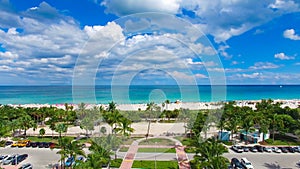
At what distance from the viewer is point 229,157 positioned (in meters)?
24.5

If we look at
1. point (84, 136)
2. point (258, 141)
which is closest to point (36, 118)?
point (84, 136)

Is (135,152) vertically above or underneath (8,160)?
above

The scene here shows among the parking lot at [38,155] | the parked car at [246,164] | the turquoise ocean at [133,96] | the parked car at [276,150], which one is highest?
the turquoise ocean at [133,96]

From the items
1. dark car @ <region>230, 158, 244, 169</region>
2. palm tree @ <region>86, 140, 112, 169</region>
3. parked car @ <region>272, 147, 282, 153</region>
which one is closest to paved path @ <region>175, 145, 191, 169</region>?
dark car @ <region>230, 158, 244, 169</region>

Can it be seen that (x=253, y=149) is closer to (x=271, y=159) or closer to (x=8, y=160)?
(x=271, y=159)

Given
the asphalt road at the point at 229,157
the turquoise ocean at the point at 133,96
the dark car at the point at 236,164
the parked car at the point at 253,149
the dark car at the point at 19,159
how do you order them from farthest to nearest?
the parked car at the point at 253,149
the turquoise ocean at the point at 133,96
the dark car at the point at 19,159
the asphalt road at the point at 229,157
the dark car at the point at 236,164

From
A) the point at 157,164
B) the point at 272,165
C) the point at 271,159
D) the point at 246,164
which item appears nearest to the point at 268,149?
the point at 271,159

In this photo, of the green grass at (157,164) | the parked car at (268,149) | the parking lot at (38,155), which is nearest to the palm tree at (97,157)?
the green grass at (157,164)

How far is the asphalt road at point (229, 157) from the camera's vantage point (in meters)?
22.0

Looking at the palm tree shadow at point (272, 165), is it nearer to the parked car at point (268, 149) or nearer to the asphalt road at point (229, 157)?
the asphalt road at point (229, 157)

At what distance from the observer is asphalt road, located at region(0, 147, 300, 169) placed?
72.2 feet

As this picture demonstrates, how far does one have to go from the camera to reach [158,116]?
160 feet

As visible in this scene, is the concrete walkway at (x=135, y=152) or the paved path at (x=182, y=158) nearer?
the paved path at (x=182, y=158)

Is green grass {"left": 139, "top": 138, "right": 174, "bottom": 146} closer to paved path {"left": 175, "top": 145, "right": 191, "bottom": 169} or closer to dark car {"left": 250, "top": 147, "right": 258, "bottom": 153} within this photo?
paved path {"left": 175, "top": 145, "right": 191, "bottom": 169}
